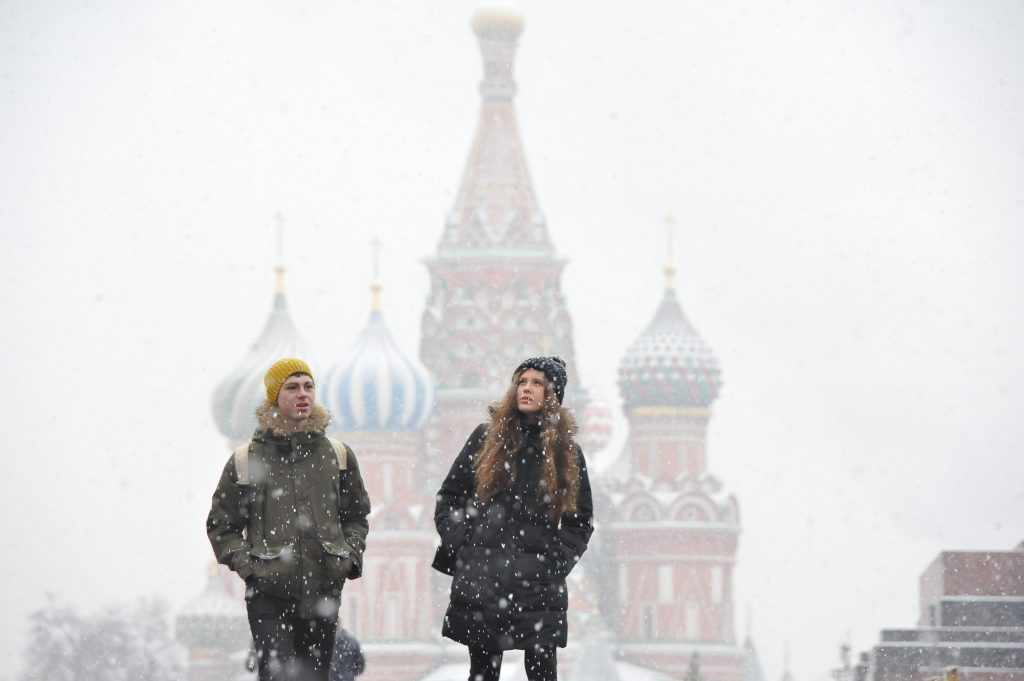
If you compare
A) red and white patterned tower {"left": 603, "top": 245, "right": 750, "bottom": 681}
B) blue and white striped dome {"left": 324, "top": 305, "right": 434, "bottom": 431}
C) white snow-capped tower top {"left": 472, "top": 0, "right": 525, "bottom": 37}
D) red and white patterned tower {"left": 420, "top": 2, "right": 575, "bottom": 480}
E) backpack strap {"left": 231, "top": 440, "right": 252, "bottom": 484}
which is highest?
white snow-capped tower top {"left": 472, "top": 0, "right": 525, "bottom": 37}

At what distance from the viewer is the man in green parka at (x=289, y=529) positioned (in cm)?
758

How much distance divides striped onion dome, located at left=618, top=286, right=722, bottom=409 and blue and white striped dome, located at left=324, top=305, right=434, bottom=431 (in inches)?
185

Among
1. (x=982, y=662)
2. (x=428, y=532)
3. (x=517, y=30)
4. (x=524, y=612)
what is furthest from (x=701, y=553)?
(x=524, y=612)

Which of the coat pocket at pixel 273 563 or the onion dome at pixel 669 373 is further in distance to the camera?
the onion dome at pixel 669 373

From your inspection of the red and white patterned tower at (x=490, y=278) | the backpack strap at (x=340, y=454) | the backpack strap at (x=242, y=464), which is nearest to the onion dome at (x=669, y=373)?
the red and white patterned tower at (x=490, y=278)

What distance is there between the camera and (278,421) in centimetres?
768

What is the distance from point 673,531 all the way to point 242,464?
53728 millimetres

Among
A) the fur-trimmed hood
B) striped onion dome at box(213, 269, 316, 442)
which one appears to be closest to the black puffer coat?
the fur-trimmed hood

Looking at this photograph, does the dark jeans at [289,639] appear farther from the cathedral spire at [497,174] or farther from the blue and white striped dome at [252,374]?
the cathedral spire at [497,174]

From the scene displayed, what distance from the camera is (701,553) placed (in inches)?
2410

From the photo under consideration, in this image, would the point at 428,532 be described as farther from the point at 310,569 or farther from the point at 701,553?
the point at 310,569

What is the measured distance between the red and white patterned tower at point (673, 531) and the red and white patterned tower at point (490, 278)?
6.90 ft

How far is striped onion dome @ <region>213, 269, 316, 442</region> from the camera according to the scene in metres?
61.6

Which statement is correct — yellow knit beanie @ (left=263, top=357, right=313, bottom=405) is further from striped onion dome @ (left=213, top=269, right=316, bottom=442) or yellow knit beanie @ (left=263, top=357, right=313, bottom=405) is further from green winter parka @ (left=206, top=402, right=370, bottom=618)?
striped onion dome @ (left=213, top=269, right=316, bottom=442)
